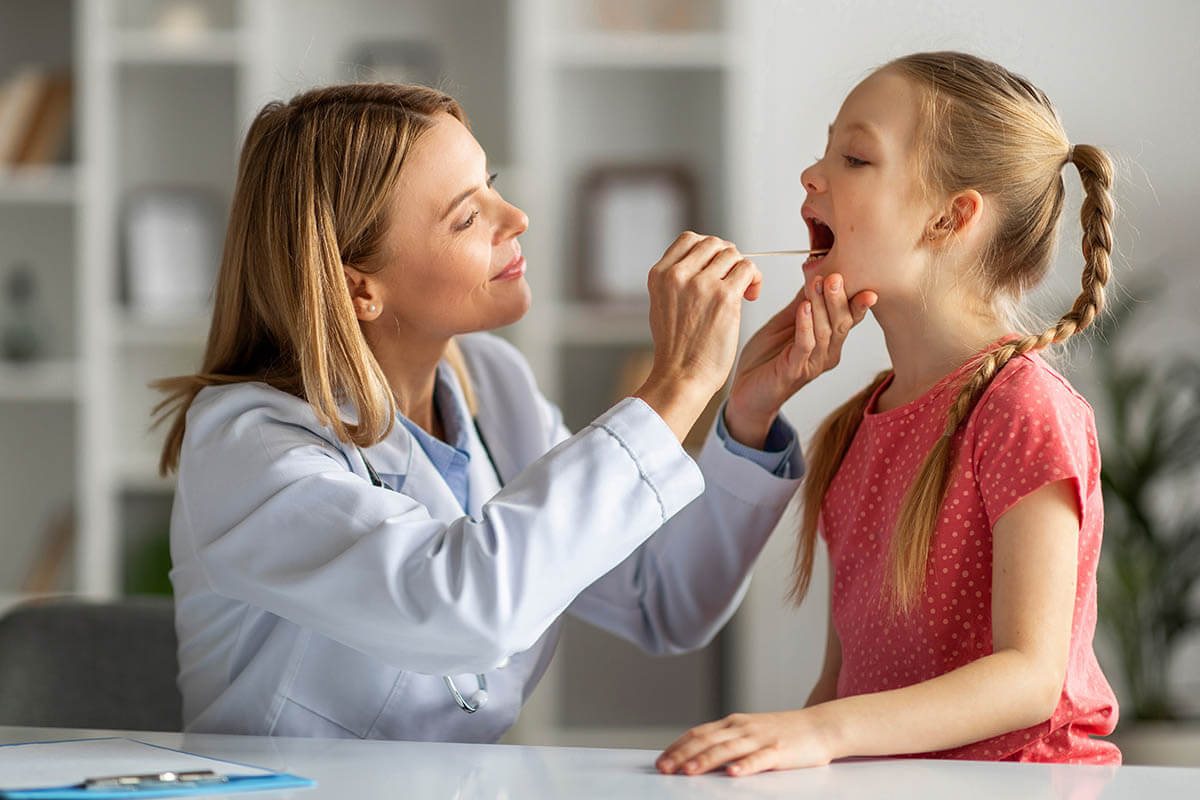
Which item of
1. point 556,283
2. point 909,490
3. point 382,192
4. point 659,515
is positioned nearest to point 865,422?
point 909,490

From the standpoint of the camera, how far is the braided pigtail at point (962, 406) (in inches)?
44.6

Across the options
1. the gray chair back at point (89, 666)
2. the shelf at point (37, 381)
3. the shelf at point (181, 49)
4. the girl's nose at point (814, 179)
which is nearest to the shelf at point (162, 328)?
the shelf at point (37, 381)

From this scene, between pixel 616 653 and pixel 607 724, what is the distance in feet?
0.57

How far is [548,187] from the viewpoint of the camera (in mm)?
2924

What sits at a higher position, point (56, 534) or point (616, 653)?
point (56, 534)

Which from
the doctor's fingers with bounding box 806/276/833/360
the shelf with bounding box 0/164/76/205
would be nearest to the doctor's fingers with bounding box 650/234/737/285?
the doctor's fingers with bounding box 806/276/833/360

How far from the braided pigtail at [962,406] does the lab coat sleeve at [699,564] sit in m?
0.23

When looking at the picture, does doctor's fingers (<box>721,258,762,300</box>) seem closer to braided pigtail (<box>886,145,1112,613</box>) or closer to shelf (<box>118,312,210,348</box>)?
braided pigtail (<box>886,145,1112,613</box>)

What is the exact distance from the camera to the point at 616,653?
10.1ft

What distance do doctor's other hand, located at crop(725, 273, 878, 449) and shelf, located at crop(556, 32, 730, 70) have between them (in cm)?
164

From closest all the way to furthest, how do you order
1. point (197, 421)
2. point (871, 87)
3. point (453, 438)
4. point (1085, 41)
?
1. point (197, 421)
2. point (871, 87)
3. point (453, 438)
4. point (1085, 41)

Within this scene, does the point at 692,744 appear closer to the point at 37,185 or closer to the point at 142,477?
the point at 142,477

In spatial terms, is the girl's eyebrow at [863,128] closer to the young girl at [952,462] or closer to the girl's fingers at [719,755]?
the young girl at [952,462]

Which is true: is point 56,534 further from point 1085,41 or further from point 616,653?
point 1085,41
